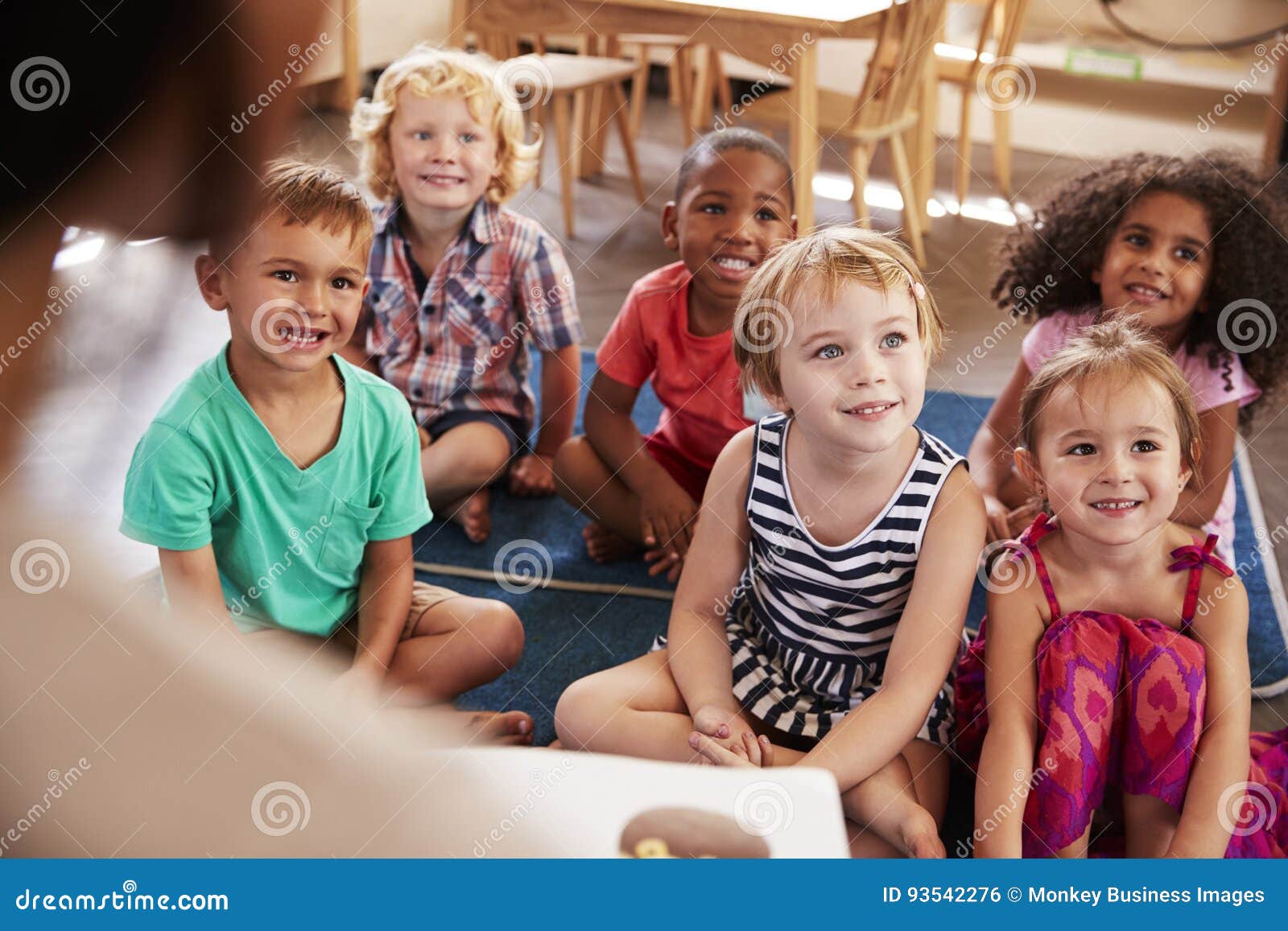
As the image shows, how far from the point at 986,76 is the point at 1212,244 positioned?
219 cm

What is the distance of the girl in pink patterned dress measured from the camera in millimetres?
1111

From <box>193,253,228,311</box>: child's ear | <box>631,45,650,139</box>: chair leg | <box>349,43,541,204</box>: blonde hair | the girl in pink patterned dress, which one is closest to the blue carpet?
the girl in pink patterned dress

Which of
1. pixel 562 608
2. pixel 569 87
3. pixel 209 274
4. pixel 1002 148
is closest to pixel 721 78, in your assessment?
pixel 1002 148

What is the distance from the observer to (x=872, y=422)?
113 cm

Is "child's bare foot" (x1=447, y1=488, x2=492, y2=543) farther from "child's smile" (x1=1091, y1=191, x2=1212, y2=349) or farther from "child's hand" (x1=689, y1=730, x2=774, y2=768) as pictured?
"child's smile" (x1=1091, y1=191, x2=1212, y2=349)

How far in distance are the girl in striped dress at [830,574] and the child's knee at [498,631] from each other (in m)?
0.11

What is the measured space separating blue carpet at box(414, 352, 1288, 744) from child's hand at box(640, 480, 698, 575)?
70 millimetres

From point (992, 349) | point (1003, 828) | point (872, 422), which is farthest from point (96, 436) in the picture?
point (992, 349)

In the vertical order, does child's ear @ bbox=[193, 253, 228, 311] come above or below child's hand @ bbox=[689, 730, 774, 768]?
above

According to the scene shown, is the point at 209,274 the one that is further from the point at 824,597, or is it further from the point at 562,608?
the point at 562,608

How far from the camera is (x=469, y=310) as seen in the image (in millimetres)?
1826

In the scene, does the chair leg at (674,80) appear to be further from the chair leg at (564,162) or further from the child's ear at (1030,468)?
the child's ear at (1030,468)

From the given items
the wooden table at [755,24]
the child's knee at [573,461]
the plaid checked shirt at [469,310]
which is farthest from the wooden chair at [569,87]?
the child's knee at [573,461]

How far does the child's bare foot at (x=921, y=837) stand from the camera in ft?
3.55
